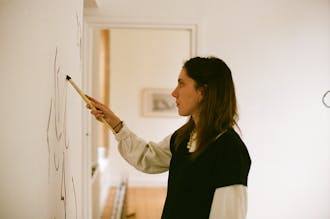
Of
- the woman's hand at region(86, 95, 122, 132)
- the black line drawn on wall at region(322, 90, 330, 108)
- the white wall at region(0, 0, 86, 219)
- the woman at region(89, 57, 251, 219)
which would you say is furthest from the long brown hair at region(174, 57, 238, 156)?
the black line drawn on wall at region(322, 90, 330, 108)

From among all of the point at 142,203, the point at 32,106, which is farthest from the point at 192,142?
the point at 142,203

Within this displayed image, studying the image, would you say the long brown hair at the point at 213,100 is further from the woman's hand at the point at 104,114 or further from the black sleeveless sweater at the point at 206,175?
the woman's hand at the point at 104,114

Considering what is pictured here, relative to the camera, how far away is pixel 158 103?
5.34 meters

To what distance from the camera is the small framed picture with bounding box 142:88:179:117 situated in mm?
5312

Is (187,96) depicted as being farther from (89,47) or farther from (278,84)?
(278,84)

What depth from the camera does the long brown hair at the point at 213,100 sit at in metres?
1.38

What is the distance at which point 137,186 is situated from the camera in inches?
213

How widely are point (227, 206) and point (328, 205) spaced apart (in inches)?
81.2

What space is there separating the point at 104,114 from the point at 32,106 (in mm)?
532

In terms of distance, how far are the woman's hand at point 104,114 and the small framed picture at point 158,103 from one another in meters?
3.69

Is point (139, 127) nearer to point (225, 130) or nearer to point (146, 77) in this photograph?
point (146, 77)

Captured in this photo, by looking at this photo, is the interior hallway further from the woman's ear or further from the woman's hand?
the woman's ear

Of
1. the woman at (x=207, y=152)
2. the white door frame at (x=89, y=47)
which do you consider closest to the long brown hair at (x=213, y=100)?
the woman at (x=207, y=152)

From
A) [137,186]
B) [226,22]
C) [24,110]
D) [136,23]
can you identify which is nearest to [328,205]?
[226,22]
